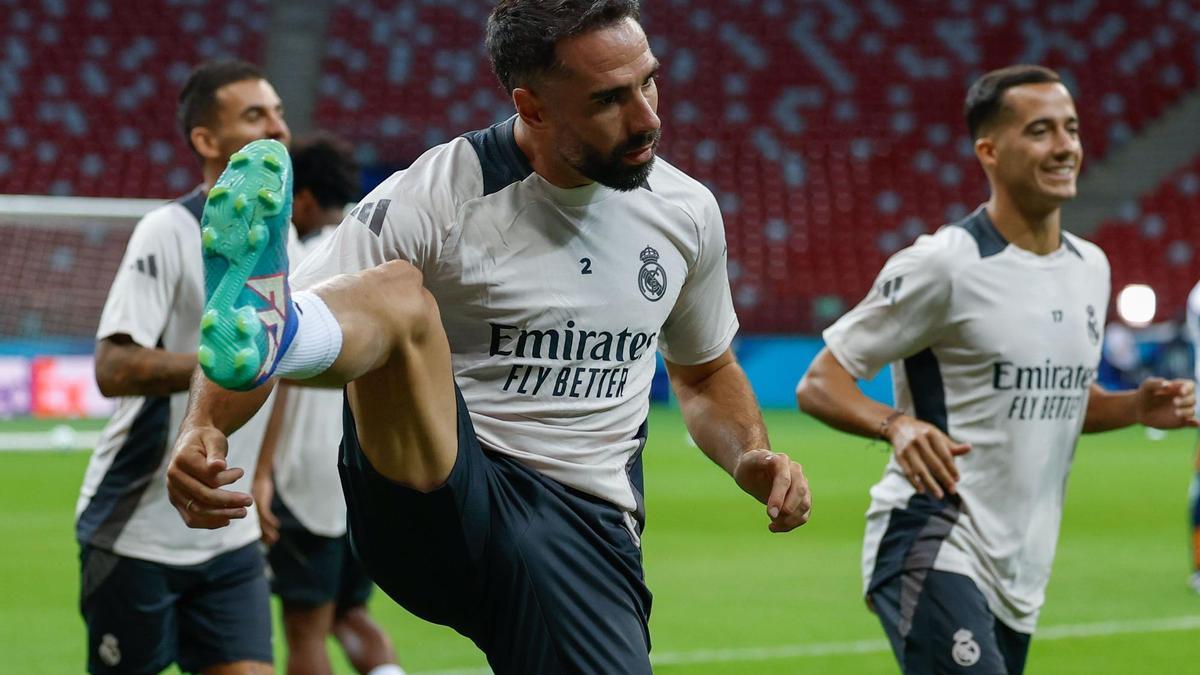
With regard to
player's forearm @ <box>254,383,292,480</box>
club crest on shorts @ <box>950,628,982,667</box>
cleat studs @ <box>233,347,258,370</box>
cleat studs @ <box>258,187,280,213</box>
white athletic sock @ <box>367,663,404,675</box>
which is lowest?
white athletic sock @ <box>367,663,404,675</box>

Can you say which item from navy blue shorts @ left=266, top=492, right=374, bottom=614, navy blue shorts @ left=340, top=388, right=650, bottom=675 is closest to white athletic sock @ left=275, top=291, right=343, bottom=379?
navy blue shorts @ left=340, top=388, right=650, bottom=675

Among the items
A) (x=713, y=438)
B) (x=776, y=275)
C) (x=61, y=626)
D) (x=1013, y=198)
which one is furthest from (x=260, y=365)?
(x=776, y=275)

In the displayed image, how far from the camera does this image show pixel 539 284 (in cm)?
334

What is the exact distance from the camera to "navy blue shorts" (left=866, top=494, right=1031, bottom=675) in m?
4.38

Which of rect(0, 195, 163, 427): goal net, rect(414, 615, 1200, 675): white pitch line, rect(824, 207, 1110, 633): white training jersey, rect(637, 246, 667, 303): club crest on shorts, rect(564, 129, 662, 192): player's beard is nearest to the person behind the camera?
rect(564, 129, 662, 192): player's beard

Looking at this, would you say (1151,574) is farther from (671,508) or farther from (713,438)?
(713,438)

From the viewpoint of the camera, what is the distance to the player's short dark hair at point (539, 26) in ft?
10.6

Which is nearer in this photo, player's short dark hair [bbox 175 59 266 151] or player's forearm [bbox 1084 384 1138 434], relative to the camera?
player's forearm [bbox 1084 384 1138 434]

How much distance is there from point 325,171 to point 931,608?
3035mm

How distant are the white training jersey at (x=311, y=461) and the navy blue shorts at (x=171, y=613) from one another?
1.19 meters

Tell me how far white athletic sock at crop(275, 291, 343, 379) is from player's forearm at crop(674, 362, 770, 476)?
4.45 ft

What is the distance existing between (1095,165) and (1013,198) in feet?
86.7

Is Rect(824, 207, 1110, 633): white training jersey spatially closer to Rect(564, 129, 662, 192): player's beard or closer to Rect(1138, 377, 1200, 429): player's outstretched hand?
Rect(1138, 377, 1200, 429): player's outstretched hand

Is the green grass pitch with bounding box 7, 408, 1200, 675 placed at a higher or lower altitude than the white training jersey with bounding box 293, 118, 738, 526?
lower
